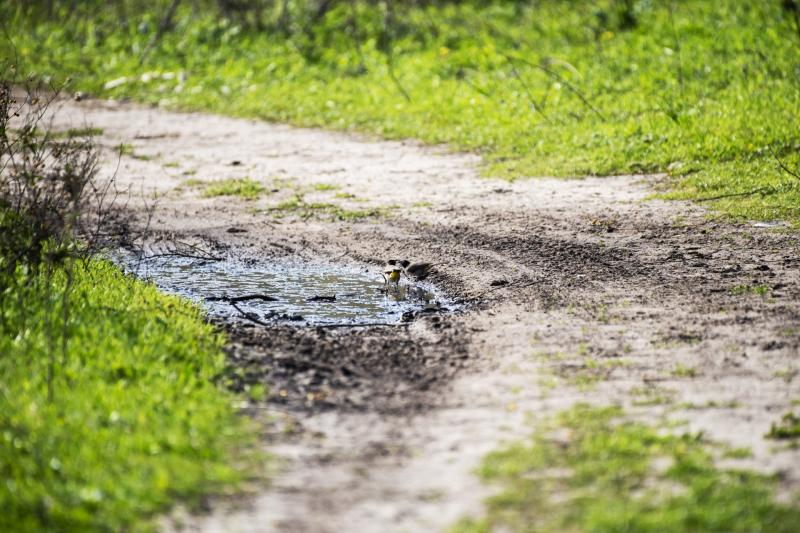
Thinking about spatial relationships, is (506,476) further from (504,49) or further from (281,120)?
(504,49)

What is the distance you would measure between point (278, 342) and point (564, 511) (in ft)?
8.06

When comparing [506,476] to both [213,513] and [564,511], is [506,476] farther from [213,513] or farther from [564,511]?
[213,513]

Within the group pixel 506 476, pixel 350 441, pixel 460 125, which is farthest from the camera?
pixel 460 125

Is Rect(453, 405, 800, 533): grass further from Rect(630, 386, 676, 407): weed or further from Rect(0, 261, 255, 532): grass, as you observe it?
Rect(0, 261, 255, 532): grass

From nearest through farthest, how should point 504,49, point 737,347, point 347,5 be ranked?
point 737,347 < point 504,49 < point 347,5

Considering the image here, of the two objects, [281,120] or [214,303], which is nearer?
[214,303]

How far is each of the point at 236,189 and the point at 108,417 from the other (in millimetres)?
5493

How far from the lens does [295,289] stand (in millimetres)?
7000

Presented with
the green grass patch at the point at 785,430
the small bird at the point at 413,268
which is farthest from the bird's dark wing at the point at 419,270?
the green grass patch at the point at 785,430

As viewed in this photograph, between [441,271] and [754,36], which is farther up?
[754,36]

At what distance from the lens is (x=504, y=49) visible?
48.8ft

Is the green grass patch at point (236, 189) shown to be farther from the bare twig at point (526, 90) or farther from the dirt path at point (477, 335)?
the bare twig at point (526, 90)

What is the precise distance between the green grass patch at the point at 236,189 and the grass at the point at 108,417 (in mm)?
3574

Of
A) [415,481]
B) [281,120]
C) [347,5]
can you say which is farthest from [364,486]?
[347,5]
